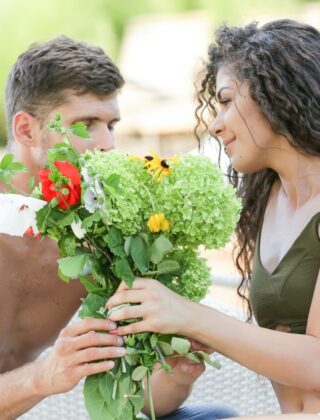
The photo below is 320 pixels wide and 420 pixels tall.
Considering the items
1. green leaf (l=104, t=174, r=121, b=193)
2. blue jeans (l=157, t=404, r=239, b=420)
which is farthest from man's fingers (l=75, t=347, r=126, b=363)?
blue jeans (l=157, t=404, r=239, b=420)

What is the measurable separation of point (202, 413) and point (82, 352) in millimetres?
876

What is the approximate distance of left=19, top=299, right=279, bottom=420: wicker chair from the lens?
380cm

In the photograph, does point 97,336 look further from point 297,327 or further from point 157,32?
point 157,32

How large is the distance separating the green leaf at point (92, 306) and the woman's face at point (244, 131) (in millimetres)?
691

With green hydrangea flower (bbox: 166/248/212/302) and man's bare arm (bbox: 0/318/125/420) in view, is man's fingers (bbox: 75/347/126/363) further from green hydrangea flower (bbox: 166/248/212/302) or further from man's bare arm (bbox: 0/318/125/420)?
green hydrangea flower (bbox: 166/248/212/302)

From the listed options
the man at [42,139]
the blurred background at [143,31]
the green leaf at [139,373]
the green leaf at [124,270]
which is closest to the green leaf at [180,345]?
the green leaf at [139,373]

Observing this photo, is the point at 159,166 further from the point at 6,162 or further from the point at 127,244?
the point at 6,162

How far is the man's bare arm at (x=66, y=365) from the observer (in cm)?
262

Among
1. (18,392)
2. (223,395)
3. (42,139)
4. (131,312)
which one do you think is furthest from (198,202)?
(223,395)

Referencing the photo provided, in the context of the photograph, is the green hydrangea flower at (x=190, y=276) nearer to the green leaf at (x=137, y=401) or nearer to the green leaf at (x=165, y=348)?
the green leaf at (x=165, y=348)

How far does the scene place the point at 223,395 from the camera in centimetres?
387

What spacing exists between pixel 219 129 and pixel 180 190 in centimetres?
57

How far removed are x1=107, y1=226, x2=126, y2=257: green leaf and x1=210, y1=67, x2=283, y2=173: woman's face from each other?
661 millimetres

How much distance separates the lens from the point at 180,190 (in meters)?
2.56
